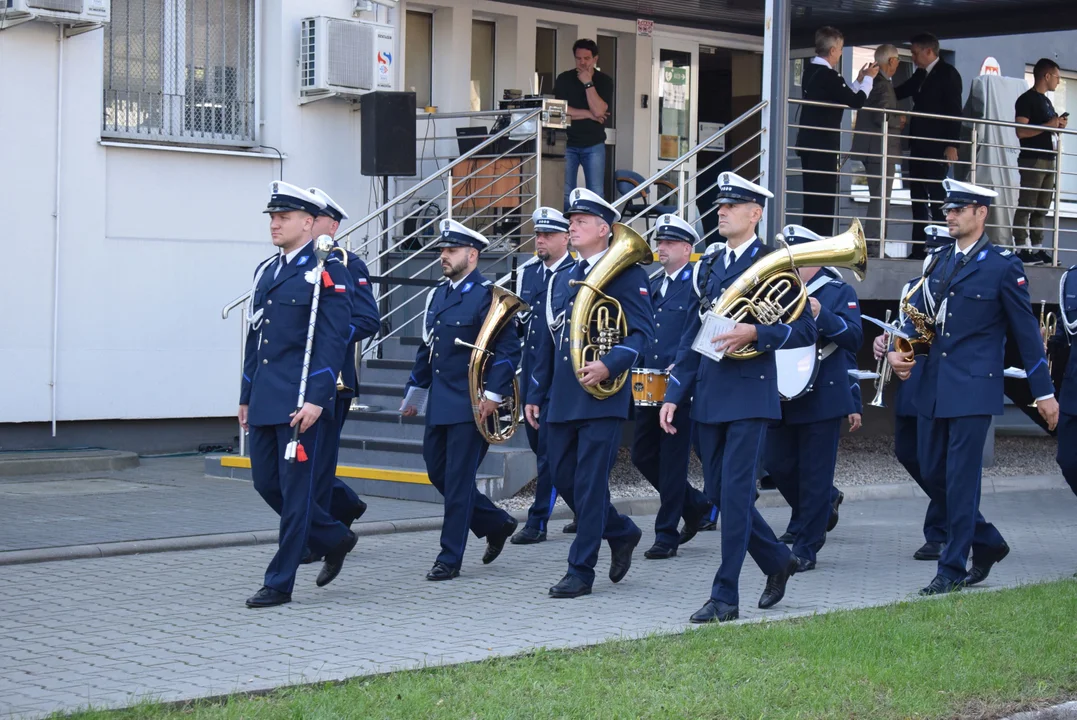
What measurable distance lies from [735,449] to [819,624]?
935mm

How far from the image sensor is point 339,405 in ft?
29.1

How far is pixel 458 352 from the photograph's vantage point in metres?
8.69

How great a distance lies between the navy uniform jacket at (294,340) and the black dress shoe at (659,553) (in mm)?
2724

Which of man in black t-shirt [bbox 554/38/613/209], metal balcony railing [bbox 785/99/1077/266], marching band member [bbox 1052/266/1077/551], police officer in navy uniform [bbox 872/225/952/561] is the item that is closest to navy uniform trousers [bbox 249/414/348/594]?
police officer in navy uniform [bbox 872/225/952/561]

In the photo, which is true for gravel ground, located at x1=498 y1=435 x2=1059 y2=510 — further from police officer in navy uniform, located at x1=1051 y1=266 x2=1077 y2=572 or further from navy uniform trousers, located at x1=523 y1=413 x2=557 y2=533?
police officer in navy uniform, located at x1=1051 y1=266 x2=1077 y2=572

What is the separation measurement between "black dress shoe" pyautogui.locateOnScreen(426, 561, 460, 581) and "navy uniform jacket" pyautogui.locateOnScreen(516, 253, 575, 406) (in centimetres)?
166

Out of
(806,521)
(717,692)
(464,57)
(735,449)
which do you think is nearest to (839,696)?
(717,692)

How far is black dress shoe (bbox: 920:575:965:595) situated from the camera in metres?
8.02

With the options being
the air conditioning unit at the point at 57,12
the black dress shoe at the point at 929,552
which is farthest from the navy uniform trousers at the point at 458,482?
the air conditioning unit at the point at 57,12

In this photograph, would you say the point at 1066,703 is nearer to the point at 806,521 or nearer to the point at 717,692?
the point at 717,692

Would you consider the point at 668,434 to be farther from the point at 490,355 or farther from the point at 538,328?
the point at 490,355

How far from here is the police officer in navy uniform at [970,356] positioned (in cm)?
804

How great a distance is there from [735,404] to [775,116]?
6.33 meters

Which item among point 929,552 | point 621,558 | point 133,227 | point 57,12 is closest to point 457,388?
point 621,558
